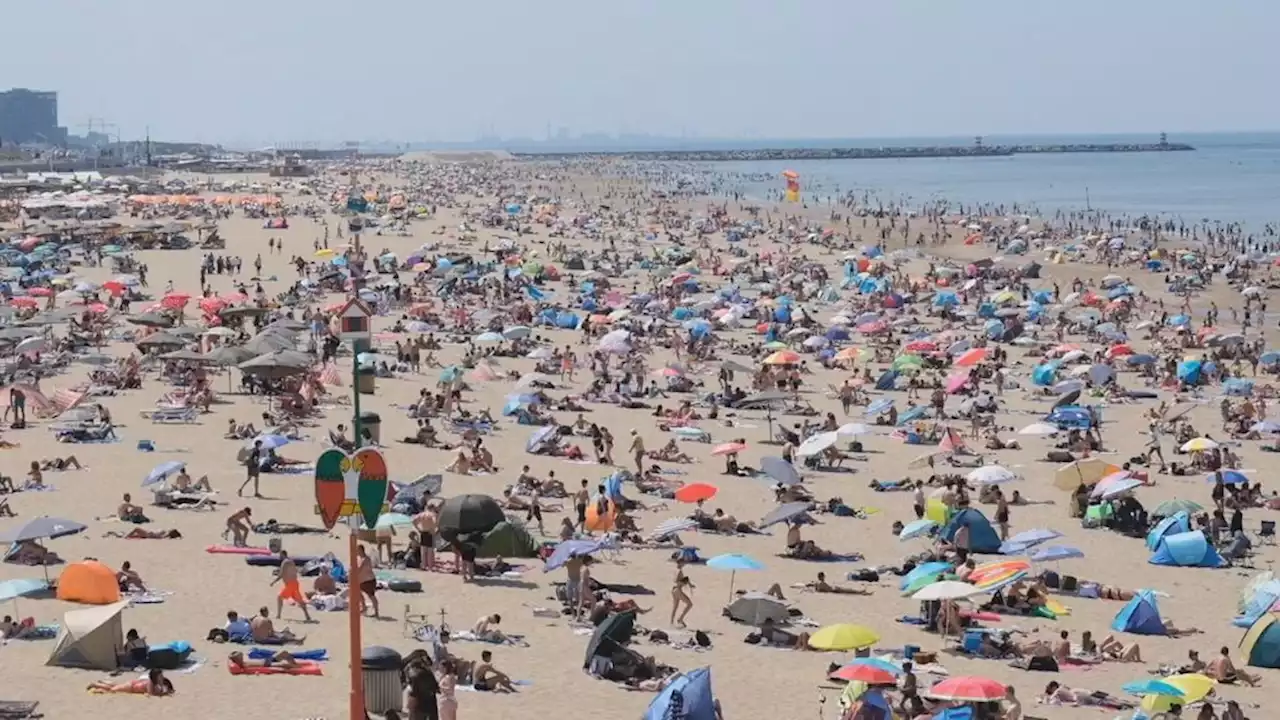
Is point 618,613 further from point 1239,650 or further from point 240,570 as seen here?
point 1239,650

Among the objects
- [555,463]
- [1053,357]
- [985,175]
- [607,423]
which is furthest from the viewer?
[985,175]

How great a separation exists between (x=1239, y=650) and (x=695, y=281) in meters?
32.0

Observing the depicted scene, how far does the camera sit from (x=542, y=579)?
16438mm

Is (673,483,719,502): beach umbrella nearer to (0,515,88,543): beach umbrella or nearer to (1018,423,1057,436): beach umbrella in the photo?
(0,515,88,543): beach umbrella

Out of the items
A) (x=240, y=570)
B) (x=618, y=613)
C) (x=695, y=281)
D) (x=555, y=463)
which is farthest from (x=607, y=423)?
(x=695, y=281)

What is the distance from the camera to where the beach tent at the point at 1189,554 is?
701 inches

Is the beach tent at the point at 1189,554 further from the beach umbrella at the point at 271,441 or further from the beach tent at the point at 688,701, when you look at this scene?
A: the beach umbrella at the point at 271,441

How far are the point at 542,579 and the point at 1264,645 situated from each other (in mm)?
6896

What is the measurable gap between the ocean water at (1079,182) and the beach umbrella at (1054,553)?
58763 mm

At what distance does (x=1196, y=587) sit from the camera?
17016 millimetres

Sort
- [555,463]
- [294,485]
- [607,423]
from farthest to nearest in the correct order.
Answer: [607,423], [555,463], [294,485]

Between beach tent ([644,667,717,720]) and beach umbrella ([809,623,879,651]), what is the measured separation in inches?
82.6

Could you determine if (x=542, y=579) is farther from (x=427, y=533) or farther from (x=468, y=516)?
(x=427, y=533)

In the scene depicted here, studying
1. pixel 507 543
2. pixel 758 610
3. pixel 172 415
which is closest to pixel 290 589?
pixel 507 543
